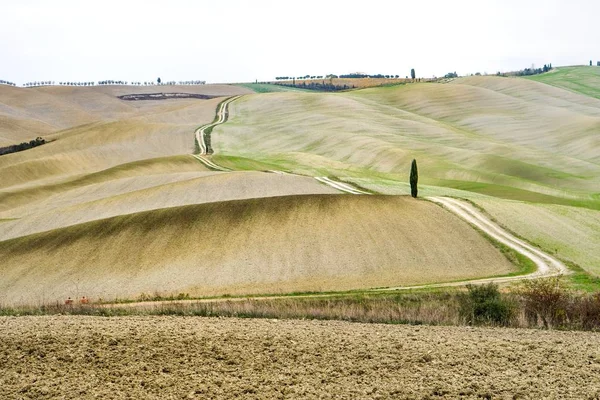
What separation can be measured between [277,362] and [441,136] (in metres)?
95.8

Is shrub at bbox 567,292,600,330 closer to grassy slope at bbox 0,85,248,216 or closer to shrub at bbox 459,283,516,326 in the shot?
shrub at bbox 459,283,516,326

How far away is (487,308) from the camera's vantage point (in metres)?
24.1

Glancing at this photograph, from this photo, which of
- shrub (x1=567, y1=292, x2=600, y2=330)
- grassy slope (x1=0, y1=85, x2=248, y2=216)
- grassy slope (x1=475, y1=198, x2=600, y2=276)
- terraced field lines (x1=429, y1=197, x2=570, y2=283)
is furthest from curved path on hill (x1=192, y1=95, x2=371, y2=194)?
shrub (x1=567, y1=292, x2=600, y2=330)

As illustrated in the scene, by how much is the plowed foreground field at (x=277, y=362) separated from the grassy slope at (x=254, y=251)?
13976mm

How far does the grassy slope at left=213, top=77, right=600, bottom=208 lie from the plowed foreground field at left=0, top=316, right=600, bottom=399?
47.6 m

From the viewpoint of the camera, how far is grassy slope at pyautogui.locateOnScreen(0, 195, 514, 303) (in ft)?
116

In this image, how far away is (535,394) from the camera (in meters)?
15.7

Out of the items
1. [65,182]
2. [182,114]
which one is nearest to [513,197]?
[65,182]

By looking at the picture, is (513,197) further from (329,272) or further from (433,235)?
(329,272)

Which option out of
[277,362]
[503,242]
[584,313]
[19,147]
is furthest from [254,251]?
[19,147]

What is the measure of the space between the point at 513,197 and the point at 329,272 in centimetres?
3245

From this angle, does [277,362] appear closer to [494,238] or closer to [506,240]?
[494,238]

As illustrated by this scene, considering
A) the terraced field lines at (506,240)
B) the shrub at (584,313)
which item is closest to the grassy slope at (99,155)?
the terraced field lines at (506,240)

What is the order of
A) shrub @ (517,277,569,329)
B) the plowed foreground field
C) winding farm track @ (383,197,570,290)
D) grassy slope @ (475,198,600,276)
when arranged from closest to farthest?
the plowed foreground field → shrub @ (517,277,569,329) → winding farm track @ (383,197,570,290) → grassy slope @ (475,198,600,276)
